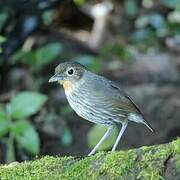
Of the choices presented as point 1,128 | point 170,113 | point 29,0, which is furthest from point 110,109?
point 170,113

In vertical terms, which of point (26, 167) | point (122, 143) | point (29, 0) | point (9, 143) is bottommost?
→ point (122, 143)

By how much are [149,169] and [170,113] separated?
4.71 m

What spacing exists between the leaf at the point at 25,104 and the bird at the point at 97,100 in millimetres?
1041

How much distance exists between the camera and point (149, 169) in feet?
13.4

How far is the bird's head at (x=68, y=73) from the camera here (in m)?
5.47

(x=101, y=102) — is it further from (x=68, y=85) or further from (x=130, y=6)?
(x=130, y=6)

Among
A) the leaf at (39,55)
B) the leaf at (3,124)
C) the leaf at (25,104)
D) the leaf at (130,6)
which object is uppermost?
the leaf at (130,6)

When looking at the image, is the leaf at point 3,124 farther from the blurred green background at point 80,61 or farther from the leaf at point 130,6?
the leaf at point 130,6

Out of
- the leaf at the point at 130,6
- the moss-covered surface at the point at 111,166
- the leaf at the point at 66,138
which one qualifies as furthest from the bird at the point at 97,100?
the leaf at the point at 130,6

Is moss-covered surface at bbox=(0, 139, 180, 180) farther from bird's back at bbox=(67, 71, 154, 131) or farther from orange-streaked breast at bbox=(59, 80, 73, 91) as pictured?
orange-streaked breast at bbox=(59, 80, 73, 91)

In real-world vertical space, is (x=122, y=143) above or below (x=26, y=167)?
below

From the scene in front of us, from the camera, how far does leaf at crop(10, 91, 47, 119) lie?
21.2ft

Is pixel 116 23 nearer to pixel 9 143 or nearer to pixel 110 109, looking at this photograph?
pixel 9 143

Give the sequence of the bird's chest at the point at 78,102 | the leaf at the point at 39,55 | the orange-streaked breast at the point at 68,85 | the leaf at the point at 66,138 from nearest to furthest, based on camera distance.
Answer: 1. the bird's chest at the point at 78,102
2. the orange-streaked breast at the point at 68,85
3. the leaf at the point at 39,55
4. the leaf at the point at 66,138
